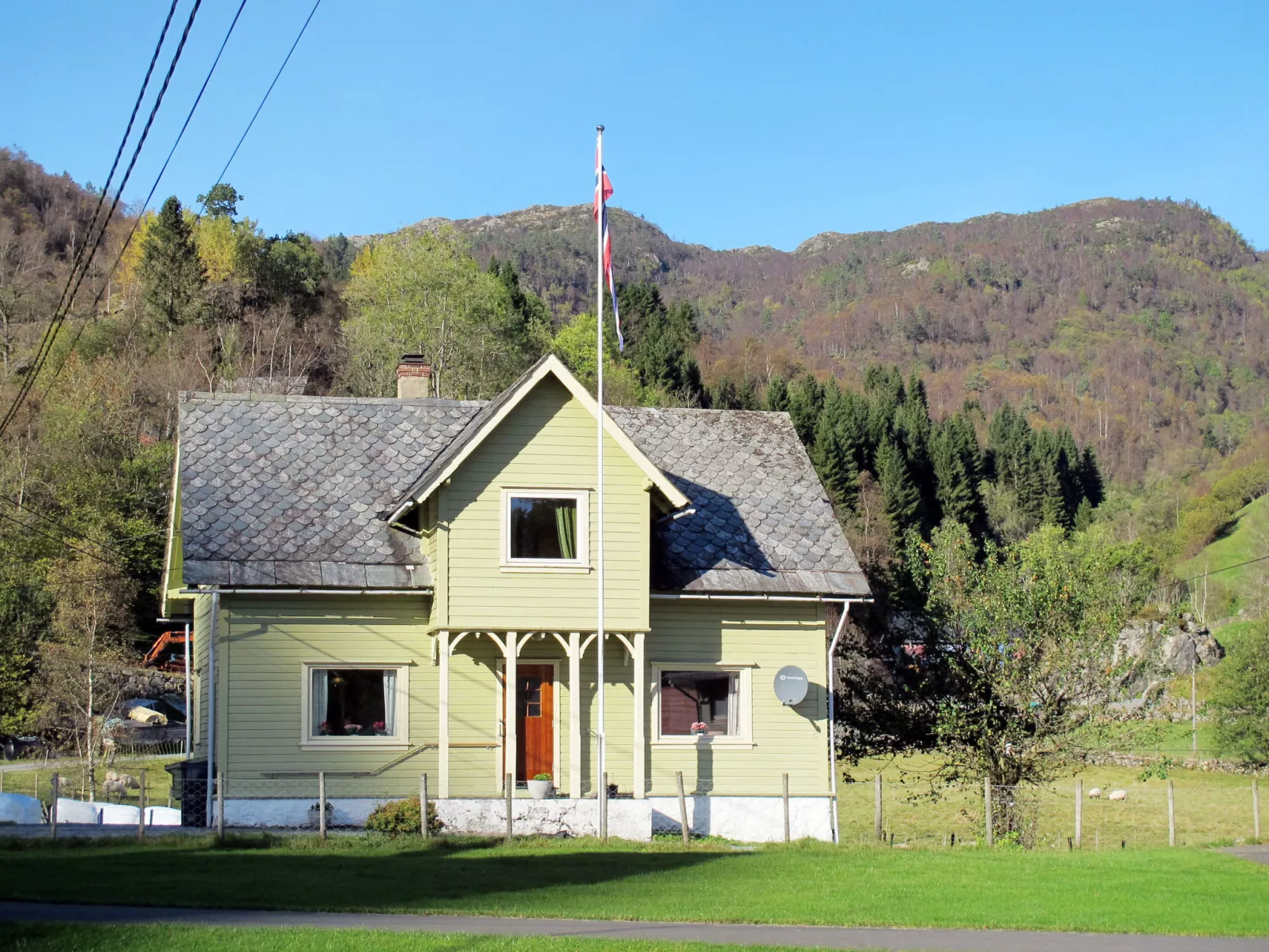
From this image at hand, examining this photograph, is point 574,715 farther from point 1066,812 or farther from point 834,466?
point 834,466

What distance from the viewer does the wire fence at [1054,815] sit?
75.9 ft

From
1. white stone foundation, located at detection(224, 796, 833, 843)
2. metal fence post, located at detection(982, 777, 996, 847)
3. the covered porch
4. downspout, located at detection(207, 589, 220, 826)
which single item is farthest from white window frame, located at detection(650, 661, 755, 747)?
downspout, located at detection(207, 589, 220, 826)

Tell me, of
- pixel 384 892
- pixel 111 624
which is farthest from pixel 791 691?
pixel 111 624

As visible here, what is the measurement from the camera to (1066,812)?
34.3 meters

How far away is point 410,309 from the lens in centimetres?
6506

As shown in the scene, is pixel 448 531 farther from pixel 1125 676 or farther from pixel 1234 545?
pixel 1234 545

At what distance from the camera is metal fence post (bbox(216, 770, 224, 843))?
63.6 ft

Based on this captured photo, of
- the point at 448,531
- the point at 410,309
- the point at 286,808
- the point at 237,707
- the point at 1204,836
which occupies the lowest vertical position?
the point at 1204,836

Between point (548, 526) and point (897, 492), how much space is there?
80.8 m

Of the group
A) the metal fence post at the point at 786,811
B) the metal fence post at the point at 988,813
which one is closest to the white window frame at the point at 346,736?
the metal fence post at the point at 786,811

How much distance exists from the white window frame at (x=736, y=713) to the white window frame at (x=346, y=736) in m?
3.99

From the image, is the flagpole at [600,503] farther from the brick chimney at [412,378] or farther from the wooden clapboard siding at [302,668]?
the brick chimney at [412,378]

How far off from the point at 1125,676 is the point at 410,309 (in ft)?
153

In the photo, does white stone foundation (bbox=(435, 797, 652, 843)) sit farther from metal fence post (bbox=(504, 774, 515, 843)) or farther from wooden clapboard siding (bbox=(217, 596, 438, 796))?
wooden clapboard siding (bbox=(217, 596, 438, 796))
